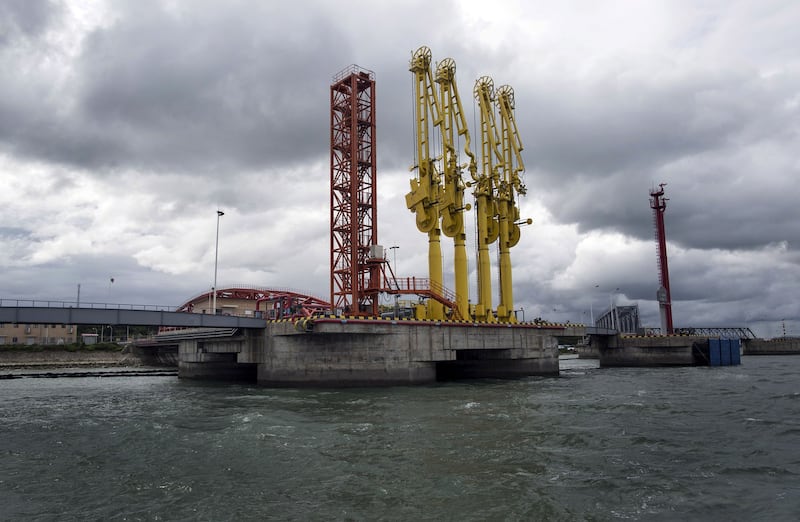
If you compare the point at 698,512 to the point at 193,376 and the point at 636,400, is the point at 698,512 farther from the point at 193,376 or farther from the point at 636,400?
the point at 193,376

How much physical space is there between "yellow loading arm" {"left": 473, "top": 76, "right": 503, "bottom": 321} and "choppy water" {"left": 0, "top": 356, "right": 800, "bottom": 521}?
26581 millimetres

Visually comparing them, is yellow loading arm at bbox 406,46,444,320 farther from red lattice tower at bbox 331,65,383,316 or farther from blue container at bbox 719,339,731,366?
blue container at bbox 719,339,731,366

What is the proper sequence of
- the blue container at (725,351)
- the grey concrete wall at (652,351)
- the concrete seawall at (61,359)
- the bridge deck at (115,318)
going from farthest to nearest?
the concrete seawall at (61,359) < the grey concrete wall at (652,351) < the blue container at (725,351) < the bridge deck at (115,318)

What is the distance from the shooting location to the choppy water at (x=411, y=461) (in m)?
11.7

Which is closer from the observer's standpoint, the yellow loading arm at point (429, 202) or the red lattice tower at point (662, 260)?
the yellow loading arm at point (429, 202)

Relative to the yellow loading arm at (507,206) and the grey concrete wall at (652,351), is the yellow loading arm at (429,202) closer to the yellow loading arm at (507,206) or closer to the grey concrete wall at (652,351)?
the yellow loading arm at (507,206)

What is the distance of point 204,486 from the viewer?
44.3 ft

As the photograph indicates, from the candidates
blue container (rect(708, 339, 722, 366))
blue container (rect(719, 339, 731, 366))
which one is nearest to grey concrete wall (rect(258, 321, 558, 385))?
blue container (rect(708, 339, 722, 366))

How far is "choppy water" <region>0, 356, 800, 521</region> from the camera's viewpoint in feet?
38.4

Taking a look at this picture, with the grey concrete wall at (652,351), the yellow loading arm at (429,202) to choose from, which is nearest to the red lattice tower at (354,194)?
the yellow loading arm at (429,202)

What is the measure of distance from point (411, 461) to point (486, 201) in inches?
1799

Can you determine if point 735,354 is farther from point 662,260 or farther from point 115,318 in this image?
point 115,318

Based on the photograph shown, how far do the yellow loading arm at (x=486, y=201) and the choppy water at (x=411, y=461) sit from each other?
26.6 meters

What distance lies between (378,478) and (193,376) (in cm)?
5015
